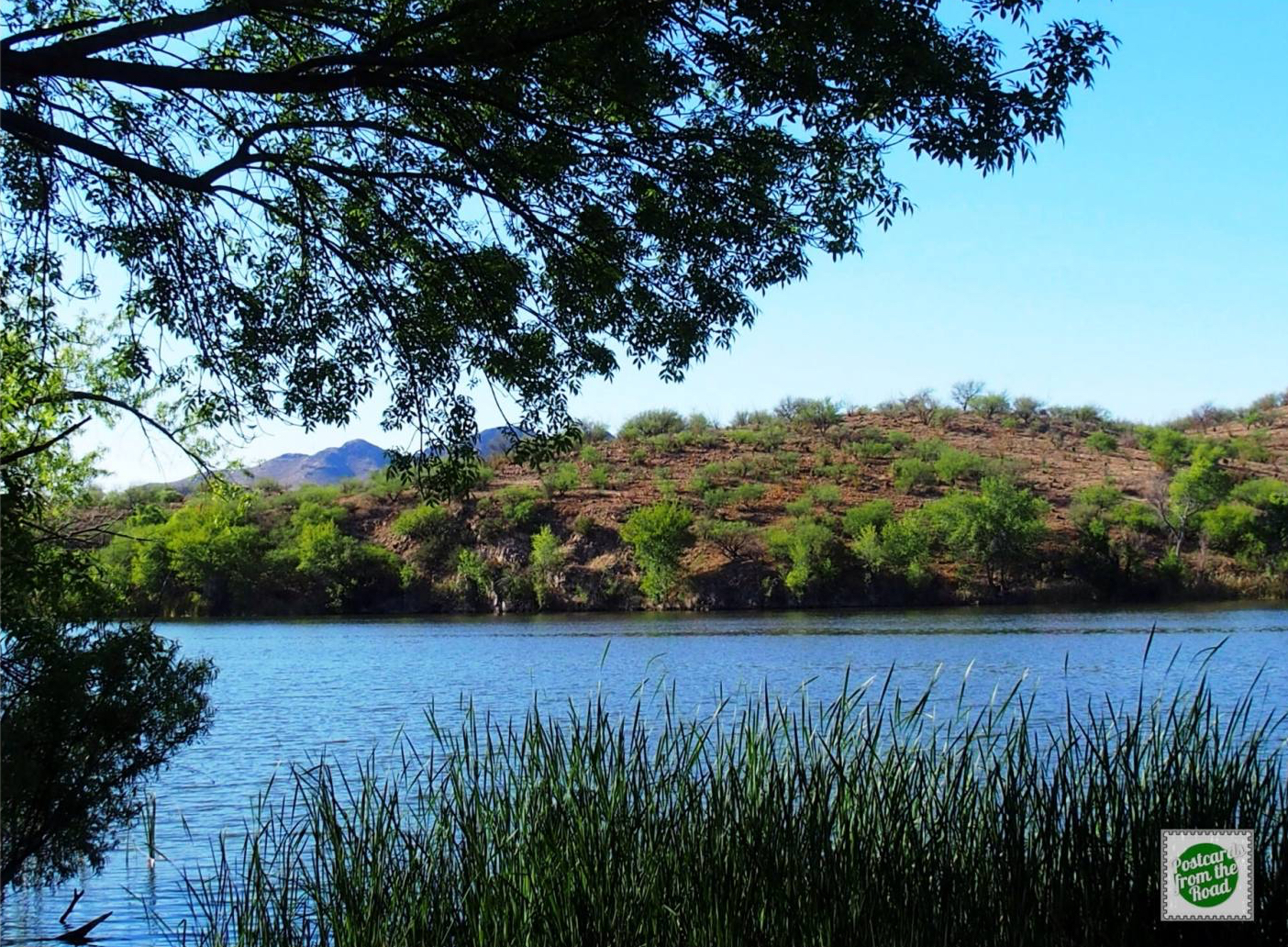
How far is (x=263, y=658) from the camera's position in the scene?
1506 inches

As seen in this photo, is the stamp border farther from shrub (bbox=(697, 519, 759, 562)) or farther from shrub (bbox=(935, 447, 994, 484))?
shrub (bbox=(935, 447, 994, 484))

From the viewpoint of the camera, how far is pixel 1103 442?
80.3 metres

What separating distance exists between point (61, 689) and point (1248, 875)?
7.61 meters

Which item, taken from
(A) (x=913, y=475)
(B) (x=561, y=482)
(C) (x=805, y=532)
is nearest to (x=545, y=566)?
(B) (x=561, y=482)

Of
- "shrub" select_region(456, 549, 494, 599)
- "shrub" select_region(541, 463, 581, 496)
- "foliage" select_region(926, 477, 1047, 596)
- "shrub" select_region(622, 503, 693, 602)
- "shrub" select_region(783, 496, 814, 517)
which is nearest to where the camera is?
"foliage" select_region(926, 477, 1047, 596)

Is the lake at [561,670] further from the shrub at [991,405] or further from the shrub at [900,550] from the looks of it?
the shrub at [991,405]

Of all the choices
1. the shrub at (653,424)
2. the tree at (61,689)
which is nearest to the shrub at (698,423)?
the shrub at (653,424)

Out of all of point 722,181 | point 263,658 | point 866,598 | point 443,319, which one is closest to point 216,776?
point 443,319

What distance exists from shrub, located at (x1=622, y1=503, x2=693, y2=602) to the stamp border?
180ft

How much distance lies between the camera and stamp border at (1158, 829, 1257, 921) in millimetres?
5582

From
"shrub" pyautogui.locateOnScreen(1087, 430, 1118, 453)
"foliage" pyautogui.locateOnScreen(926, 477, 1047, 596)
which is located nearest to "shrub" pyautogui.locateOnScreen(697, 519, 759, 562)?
Answer: "foliage" pyautogui.locateOnScreen(926, 477, 1047, 596)

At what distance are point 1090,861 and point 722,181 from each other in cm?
456

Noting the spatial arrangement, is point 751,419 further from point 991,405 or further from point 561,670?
point 561,670

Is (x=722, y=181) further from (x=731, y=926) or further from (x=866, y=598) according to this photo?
(x=866, y=598)
